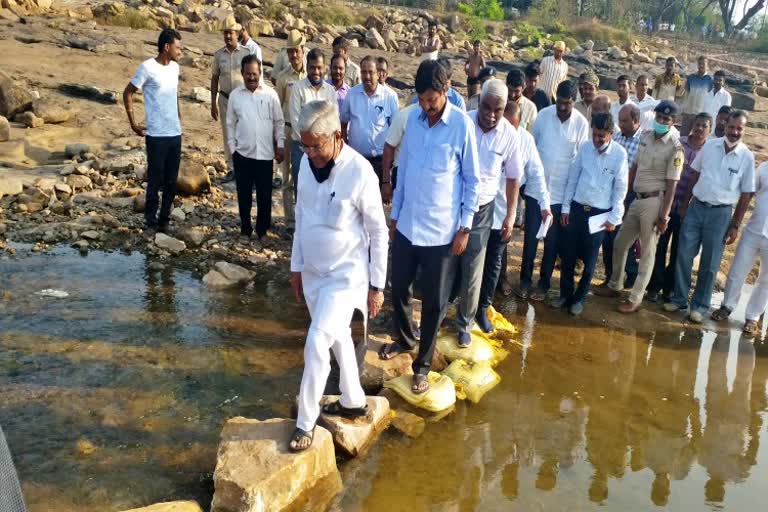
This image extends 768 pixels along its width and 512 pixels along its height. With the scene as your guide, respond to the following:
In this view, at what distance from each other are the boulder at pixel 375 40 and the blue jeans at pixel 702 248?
57.2 feet

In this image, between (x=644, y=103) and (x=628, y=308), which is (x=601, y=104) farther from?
(x=644, y=103)

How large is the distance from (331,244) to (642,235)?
3.85m

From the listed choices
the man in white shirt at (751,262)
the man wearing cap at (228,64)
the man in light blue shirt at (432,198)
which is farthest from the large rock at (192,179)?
the man in white shirt at (751,262)

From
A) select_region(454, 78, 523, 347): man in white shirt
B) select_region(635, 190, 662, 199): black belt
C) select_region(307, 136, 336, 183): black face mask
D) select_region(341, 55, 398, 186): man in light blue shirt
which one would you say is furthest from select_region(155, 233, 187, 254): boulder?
select_region(635, 190, 662, 199): black belt

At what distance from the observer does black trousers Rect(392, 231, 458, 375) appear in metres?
4.29

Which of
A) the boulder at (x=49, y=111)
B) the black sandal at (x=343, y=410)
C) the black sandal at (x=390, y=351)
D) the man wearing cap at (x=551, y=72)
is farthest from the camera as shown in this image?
the boulder at (x=49, y=111)

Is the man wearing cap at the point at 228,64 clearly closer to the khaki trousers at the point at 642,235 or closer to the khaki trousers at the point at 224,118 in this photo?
the khaki trousers at the point at 224,118

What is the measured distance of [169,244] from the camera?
6.66m

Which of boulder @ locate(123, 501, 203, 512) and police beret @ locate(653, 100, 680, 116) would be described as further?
police beret @ locate(653, 100, 680, 116)

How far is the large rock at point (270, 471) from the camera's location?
10.6ft

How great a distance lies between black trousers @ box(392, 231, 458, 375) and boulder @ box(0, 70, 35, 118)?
26.3ft

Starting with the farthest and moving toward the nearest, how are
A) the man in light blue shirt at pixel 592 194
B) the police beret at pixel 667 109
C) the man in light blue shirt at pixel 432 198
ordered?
the police beret at pixel 667 109 → the man in light blue shirt at pixel 592 194 → the man in light blue shirt at pixel 432 198

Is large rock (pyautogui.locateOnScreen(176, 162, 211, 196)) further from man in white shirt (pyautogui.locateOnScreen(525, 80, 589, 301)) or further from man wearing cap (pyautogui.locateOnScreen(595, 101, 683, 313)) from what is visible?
man wearing cap (pyautogui.locateOnScreen(595, 101, 683, 313))

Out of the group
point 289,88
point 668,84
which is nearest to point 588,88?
point 289,88
